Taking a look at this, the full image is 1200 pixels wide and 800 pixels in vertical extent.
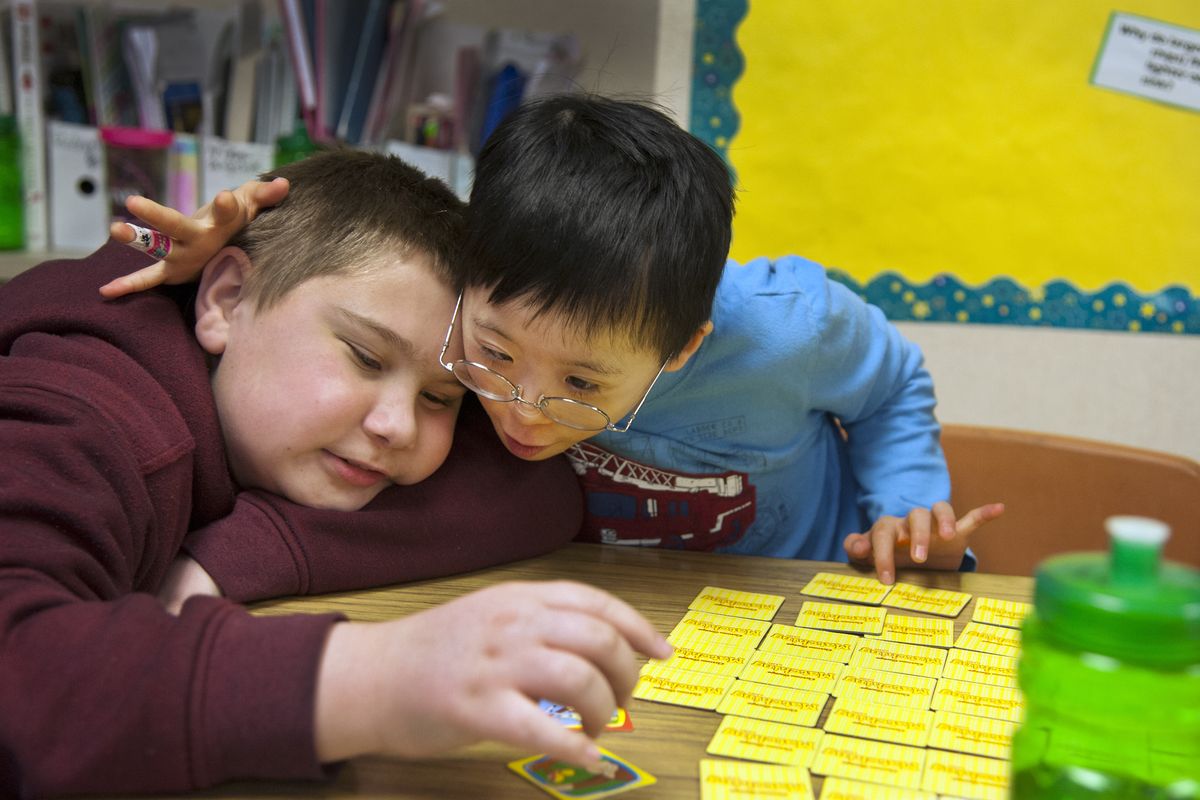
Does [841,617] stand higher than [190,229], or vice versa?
[190,229]

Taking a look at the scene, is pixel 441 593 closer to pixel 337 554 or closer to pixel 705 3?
pixel 337 554

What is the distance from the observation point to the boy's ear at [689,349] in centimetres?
102

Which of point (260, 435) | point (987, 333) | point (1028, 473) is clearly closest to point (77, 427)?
point (260, 435)

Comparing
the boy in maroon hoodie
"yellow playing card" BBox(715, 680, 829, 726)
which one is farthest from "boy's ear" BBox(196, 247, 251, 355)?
"yellow playing card" BBox(715, 680, 829, 726)

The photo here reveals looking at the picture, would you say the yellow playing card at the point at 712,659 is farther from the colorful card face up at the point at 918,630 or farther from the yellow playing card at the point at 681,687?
the colorful card face up at the point at 918,630

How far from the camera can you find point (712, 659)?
0.75m

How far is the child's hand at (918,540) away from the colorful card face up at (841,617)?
0.13 metres

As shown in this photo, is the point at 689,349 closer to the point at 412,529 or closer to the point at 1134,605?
the point at 412,529

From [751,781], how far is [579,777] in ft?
0.30

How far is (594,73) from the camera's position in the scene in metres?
2.03

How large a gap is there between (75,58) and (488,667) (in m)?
1.91

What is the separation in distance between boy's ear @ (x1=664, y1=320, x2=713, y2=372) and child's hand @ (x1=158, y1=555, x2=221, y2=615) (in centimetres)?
45

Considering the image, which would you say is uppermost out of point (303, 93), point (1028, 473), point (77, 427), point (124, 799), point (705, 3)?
point (705, 3)

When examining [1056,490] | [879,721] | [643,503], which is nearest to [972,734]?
[879,721]
